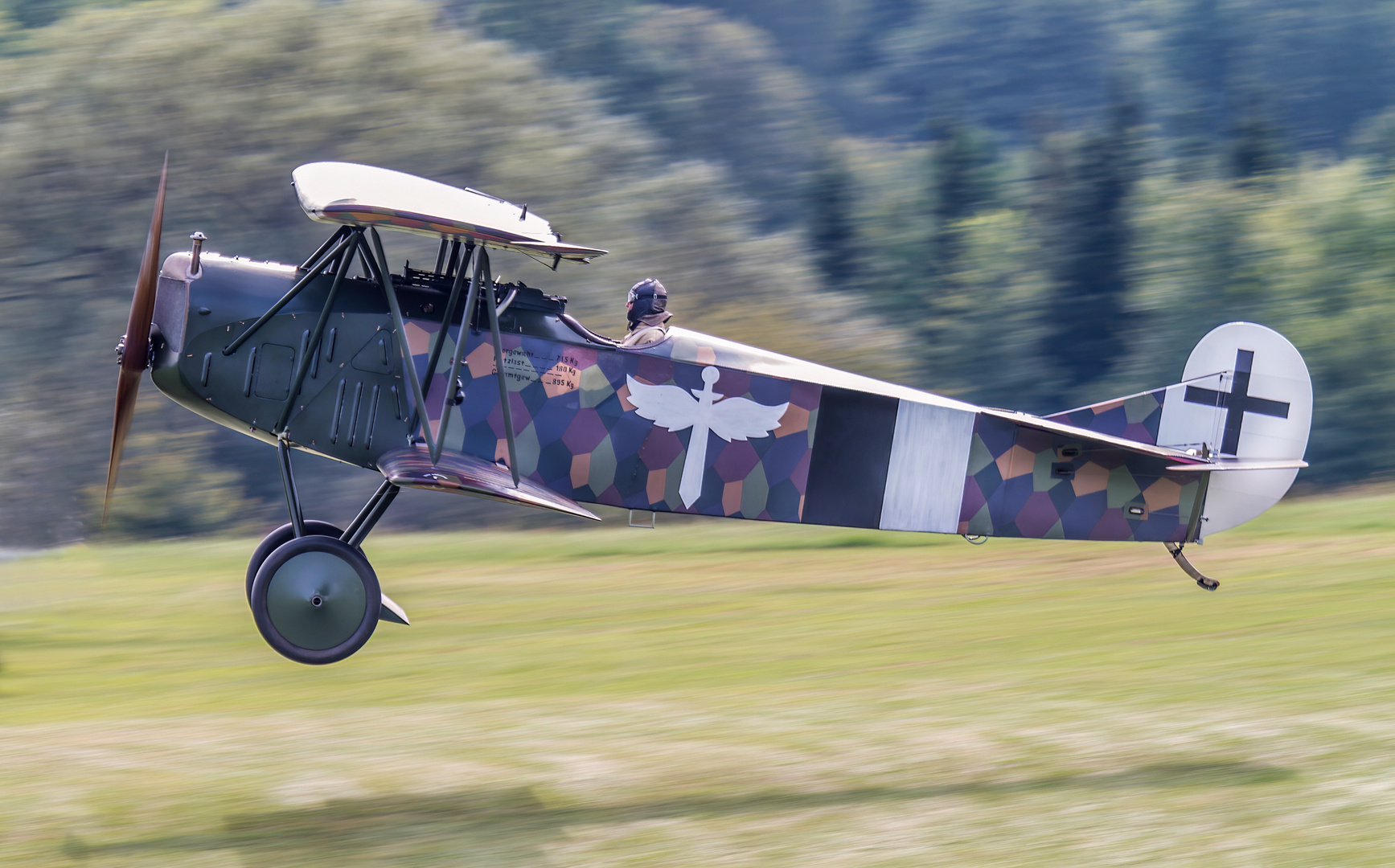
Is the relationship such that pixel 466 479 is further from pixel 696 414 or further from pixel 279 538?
pixel 279 538

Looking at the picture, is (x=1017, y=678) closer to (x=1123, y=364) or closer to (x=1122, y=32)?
(x=1123, y=364)

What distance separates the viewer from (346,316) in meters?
7.90

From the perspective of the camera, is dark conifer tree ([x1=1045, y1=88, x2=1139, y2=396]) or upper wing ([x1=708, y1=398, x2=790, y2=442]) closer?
upper wing ([x1=708, y1=398, x2=790, y2=442])

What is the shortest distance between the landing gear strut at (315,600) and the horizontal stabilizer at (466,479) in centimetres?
26

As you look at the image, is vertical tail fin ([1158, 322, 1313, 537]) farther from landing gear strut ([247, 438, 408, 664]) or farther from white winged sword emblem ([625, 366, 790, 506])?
landing gear strut ([247, 438, 408, 664])

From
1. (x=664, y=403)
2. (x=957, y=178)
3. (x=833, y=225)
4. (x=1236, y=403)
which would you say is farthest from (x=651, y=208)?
(x=957, y=178)

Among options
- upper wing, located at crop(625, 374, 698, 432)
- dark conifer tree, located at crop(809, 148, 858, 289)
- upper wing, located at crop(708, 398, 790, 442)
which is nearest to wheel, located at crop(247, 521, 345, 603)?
upper wing, located at crop(625, 374, 698, 432)

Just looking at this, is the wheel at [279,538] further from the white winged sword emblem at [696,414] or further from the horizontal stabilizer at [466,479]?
the white winged sword emblem at [696,414]

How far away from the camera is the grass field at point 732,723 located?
6.95 meters

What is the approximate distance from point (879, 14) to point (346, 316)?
9270 cm

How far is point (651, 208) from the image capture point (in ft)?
89.5

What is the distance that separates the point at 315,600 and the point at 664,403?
8.40ft

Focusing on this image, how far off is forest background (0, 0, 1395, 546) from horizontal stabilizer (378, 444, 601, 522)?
15504 mm

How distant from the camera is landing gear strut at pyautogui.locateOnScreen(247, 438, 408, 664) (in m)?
7.42
